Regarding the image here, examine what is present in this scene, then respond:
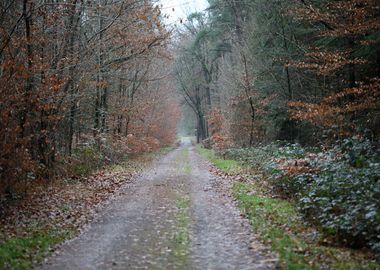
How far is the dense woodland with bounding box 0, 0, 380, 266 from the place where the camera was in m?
10.1

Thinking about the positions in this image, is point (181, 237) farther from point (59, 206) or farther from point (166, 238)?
point (59, 206)

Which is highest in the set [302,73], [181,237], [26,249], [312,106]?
[302,73]

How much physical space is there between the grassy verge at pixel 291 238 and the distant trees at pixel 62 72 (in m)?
5.80

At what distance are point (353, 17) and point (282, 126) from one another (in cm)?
1009

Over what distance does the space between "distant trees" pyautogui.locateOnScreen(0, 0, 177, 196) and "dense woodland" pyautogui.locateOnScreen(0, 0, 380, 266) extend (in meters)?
0.06

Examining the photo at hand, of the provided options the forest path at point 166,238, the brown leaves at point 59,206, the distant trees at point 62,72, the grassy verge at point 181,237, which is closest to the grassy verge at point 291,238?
the forest path at point 166,238

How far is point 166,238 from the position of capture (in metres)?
8.69

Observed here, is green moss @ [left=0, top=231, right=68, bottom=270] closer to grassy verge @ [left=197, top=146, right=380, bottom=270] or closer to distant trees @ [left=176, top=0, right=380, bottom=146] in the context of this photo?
grassy verge @ [left=197, top=146, right=380, bottom=270]

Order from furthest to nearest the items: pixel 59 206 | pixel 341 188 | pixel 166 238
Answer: pixel 59 206 → pixel 341 188 → pixel 166 238

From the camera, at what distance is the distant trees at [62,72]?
408 inches

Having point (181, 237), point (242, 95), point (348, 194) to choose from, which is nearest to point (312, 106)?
point (348, 194)

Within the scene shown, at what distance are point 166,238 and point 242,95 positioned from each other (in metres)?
19.7

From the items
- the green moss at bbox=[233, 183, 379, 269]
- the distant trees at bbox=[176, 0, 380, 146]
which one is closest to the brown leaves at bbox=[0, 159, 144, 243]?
the green moss at bbox=[233, 183, 379, 269]

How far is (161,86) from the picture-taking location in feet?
124
